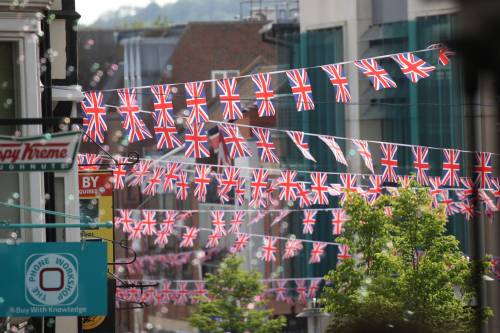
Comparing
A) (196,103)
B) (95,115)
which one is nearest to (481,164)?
(196,103)

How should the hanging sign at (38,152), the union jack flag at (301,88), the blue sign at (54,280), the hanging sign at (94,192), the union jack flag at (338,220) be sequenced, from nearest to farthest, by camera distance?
the hanging sign at (38,152) < the blue sign at (54,280) < the union jack flag at (301,88) < the hanging sign at (94,192) < the union jack flag at (338,220)

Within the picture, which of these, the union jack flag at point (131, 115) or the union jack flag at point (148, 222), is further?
the union jack flag at point (148, 222)

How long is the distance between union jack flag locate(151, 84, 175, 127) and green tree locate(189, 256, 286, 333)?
2172 cm

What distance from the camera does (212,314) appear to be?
42375 mm

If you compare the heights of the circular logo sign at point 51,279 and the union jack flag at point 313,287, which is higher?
the circular logo sign at point 51,279

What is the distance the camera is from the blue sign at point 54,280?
11.0 meters

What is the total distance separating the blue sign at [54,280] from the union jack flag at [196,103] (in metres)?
8.97

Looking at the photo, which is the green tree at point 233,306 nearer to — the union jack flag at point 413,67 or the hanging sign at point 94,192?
the hanging sign at point 94,192

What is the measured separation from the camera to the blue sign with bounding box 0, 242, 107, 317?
11016 mm

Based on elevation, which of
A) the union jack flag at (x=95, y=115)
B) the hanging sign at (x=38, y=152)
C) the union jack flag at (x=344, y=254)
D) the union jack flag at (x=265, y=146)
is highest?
the union jack flag at (x=95, y=115)

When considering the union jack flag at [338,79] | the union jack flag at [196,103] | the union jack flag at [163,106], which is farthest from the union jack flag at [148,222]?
the union jack flag at [338,79]

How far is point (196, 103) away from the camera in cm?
2033

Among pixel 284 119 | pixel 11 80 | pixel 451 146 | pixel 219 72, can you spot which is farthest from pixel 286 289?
pixel 11 80

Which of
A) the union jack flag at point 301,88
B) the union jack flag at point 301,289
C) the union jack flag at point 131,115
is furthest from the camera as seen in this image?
the union jack flag at point 301,289
